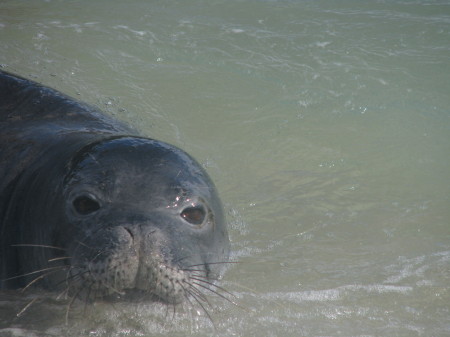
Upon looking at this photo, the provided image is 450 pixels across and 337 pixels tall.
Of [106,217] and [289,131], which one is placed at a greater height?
[106,217]

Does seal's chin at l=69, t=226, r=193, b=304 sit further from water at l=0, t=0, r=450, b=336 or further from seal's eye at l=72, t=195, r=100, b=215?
water at l=0, t=0, r=450, b=336

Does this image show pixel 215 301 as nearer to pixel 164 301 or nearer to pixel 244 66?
pixel 164 301

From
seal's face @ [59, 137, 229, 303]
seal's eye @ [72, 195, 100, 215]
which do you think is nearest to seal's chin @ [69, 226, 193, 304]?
seal's face @ [59, 137, 229, 303]

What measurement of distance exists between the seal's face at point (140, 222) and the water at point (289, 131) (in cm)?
44

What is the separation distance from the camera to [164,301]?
3.79m

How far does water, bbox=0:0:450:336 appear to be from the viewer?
14.8 ft

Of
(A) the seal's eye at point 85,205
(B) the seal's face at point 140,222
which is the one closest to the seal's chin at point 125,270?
(B) the seal's face at point 140,222

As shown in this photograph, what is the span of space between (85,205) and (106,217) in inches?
9.8

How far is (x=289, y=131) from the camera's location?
8.09m

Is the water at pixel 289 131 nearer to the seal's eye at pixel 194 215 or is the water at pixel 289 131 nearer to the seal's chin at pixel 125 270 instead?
the seal's chin at pixel 125 270

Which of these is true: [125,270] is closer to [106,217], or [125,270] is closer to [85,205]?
[106,217]

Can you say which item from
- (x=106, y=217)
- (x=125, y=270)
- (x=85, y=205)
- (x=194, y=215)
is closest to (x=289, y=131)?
(x=194, y=215)

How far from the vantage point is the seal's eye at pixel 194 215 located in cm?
408

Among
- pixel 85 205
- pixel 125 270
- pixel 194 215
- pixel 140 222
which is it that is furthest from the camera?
pixel 194 215
